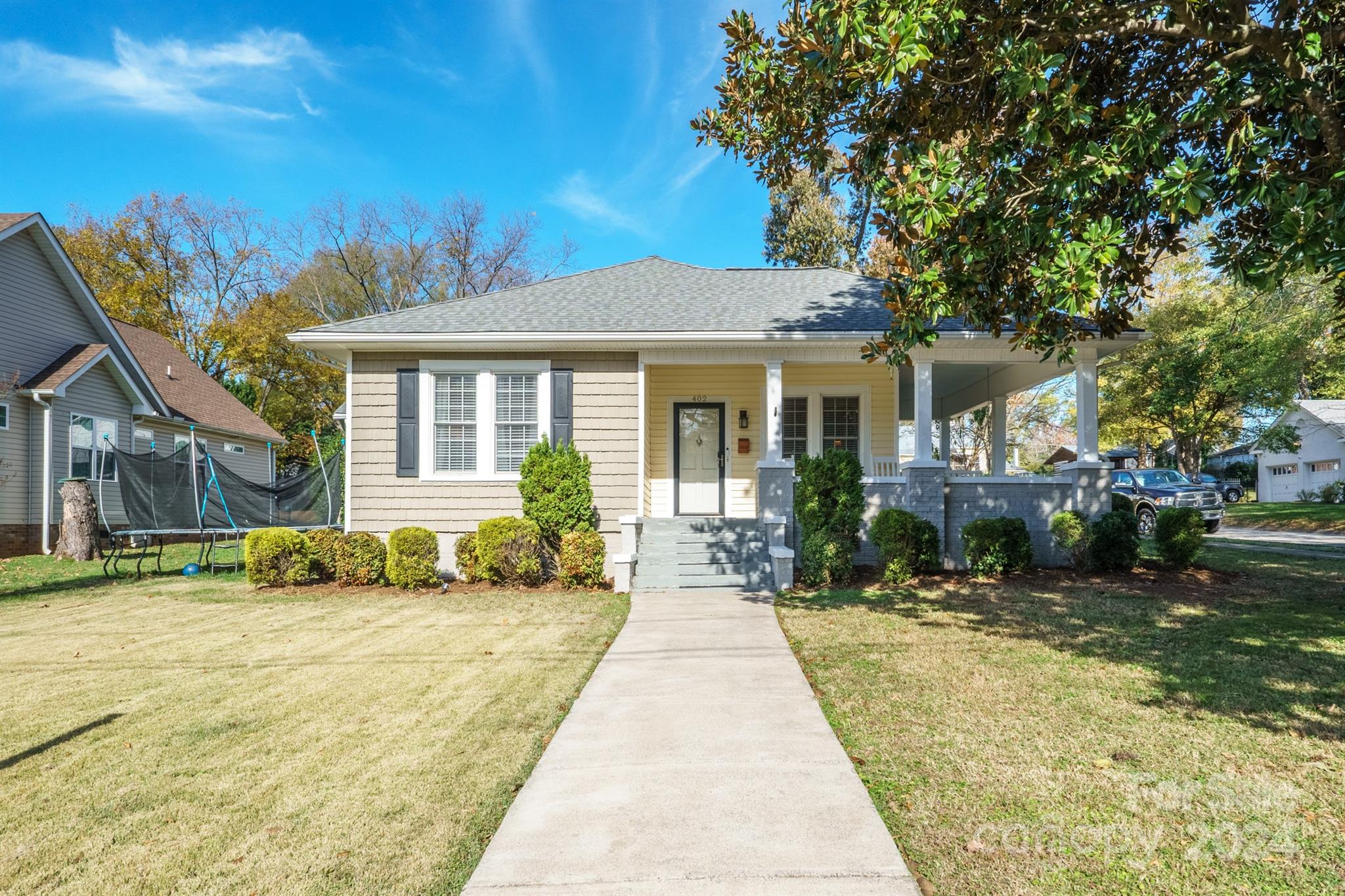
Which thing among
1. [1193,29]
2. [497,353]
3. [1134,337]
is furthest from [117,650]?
[1134,337]

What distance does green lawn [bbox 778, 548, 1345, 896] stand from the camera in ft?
8.41

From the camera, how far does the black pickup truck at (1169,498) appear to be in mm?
16688

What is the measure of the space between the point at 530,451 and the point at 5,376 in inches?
452

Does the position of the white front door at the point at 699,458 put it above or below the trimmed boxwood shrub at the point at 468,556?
above

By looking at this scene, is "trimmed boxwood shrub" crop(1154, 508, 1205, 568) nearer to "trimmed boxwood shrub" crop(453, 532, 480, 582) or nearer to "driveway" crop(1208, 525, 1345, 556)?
"driveway" crop(1208, 525, 1345, 556)

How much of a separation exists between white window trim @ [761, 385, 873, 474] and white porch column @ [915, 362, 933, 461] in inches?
81.2

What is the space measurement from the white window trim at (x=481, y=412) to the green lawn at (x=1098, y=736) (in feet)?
17.0

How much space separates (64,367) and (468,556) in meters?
11.7

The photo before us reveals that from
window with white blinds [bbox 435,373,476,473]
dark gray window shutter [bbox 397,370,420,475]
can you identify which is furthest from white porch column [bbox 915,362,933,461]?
dark gray window shutter [bbox 397,370,420,475]

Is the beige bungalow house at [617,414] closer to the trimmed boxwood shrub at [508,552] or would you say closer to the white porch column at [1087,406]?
the white porch column at [1087,406]

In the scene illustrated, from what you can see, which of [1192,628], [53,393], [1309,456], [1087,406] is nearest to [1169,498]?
[1087,406]

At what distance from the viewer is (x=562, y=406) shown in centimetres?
1048

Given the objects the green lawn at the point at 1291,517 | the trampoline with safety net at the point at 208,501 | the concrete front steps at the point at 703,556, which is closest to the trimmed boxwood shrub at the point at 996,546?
the concrete front steps at the point at 703,556

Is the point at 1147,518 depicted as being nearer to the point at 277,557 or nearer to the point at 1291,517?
the point at 1291,517
